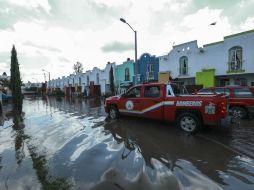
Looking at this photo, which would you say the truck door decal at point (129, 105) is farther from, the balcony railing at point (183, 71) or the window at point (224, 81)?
the balcony railing at point (183, 71)

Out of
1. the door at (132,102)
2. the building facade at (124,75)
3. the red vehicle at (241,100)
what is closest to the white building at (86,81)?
the building facade at (124,75)

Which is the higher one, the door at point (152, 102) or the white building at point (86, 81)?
the white building at point (86, 81)

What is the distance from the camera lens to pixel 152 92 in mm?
8977

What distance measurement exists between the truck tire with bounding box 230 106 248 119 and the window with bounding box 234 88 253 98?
0.65 meters

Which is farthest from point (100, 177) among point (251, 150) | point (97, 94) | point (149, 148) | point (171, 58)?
point (97, 94)

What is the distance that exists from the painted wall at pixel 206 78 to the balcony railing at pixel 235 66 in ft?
5.12

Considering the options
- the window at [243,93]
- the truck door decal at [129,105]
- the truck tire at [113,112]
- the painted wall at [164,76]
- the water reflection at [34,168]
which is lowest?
the water reflection at [34,168]

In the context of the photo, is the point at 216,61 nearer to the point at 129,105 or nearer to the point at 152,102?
the point at 129,105

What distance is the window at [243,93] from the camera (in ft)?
33.1

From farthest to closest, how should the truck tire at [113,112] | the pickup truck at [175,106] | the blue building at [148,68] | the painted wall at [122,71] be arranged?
1. the painted wall at [122,71]
2. the blue building at [148,68]
3. the truck tire at [113,112]
4. the pickup truck at [175,106]

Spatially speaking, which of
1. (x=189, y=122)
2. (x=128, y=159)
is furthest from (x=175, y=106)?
(x=128, y=159)

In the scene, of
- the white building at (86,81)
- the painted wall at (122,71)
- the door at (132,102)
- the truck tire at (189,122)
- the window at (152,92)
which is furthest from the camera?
the white building at (86,81)

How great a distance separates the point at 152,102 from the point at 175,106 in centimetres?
114

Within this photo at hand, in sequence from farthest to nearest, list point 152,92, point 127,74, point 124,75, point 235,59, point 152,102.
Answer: point 124,75
point 127,74
point 235,59
point 152,92
point 152,102
